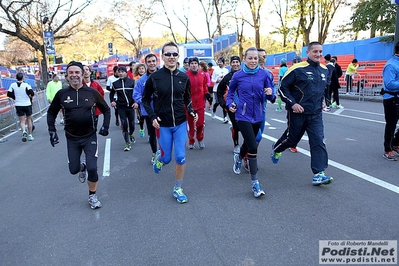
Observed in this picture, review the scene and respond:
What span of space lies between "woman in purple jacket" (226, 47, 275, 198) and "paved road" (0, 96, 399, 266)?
0.73 m

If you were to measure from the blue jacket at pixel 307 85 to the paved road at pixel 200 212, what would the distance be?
3.79 ft

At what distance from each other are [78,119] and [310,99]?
9.98ft

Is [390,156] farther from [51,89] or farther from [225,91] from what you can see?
[51,89]

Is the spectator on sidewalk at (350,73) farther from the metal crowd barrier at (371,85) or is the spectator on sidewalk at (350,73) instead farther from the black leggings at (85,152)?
the black leggings at (85,152)

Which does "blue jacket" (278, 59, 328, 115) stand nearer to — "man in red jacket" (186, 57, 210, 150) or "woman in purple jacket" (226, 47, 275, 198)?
"woman in purple jacket" (226, 47, 275, 198)

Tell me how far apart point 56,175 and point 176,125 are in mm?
2923

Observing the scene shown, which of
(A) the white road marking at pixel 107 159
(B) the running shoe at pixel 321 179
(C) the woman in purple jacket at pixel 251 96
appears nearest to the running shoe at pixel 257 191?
(C) the woman in purple jacket at pixel 251 96

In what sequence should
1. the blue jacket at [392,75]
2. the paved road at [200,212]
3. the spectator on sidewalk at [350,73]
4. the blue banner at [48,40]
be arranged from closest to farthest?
1. the paved road at [200,212]
2. the blue jacket at [392,75]
3. the spectator on sidewalk at [350,73]
4. the blue banner at [48,40]

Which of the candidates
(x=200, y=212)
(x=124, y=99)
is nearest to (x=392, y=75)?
(x=200, y=212)

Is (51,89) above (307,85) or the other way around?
the other way around

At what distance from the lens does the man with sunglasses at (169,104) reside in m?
4.36

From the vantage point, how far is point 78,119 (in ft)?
14.2

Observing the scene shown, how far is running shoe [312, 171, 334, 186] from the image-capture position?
4.64 metres

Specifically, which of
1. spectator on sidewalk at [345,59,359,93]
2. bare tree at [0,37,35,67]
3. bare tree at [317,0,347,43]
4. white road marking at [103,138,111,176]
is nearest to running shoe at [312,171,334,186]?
white road marking at [103,138,111,176]
